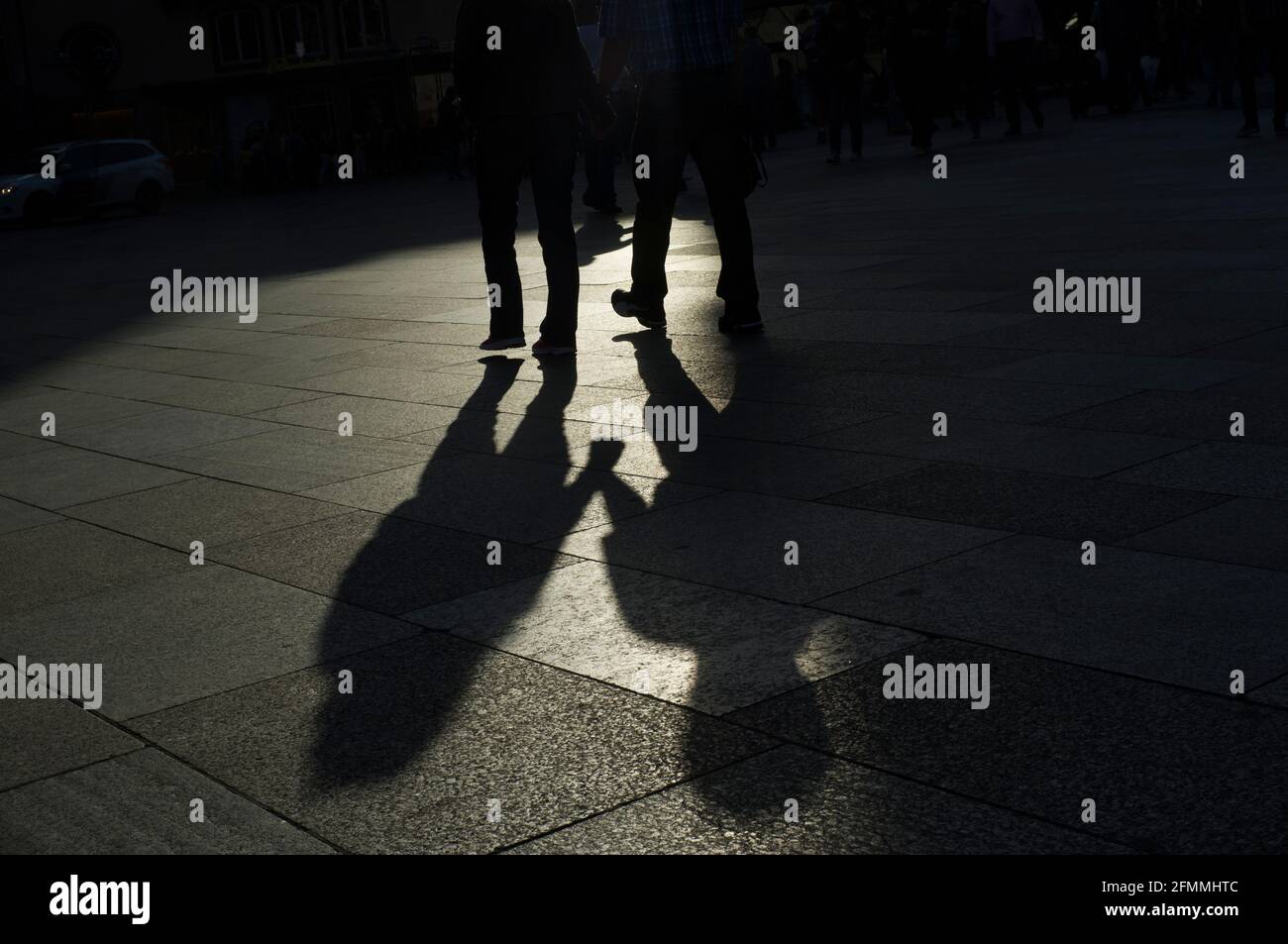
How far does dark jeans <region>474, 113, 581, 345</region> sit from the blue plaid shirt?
1.75 ft

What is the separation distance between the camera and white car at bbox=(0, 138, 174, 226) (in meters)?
32.6

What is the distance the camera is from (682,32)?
342 inches

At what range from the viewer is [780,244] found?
13.5 meters

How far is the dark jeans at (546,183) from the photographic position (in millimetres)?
8789

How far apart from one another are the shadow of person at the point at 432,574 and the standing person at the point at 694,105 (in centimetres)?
Result: 132

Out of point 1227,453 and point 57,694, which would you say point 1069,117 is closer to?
point 1227,453

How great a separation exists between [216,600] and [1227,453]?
125 inches

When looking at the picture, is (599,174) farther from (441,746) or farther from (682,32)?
(441,746)

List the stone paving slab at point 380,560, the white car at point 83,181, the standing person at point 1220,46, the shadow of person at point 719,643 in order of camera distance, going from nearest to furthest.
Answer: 1. the shadow of person at point 719,643
2. the stone paving slab at point 380,560
3. the standing person at point 1220,46
4. the white car at point 83,181

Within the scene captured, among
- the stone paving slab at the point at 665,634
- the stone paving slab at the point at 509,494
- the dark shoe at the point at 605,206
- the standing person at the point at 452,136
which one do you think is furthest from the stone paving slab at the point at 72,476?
the standing person at the point at 452,136

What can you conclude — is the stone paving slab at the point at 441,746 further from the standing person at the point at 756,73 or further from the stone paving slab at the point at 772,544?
the standing person at the point at 756,73

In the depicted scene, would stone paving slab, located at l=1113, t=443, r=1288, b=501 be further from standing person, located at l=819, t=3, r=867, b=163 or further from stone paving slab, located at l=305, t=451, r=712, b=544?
standing person, located at l=819, t=3, r=867, b=163
